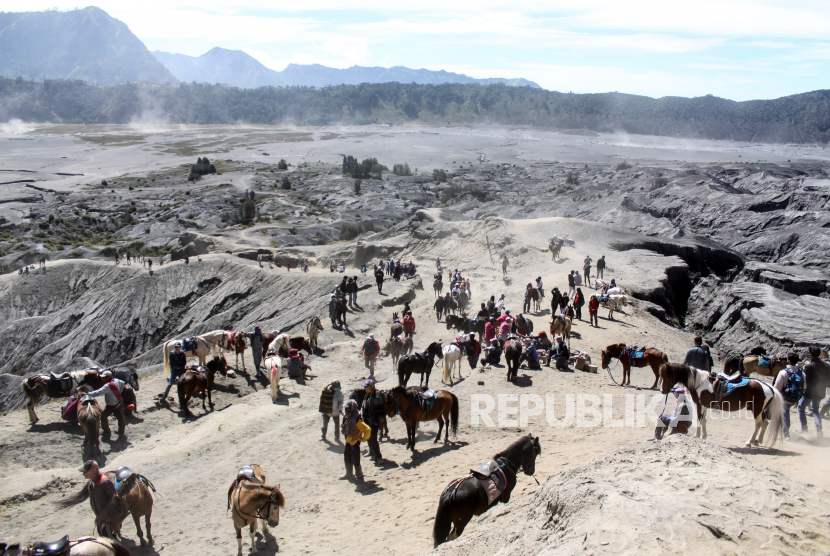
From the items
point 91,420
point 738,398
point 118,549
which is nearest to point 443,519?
point 118,549

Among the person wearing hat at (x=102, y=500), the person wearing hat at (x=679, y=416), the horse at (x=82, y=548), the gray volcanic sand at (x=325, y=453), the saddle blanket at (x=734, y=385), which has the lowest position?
the gray volcanic sand at (x=325, y=453)

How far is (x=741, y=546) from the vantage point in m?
4.86

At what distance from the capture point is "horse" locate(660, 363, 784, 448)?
8.36m

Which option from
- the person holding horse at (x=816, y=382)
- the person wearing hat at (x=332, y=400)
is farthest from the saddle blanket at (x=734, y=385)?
the person wearing hat at (x=332, y=400)

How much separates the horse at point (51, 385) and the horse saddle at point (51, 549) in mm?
7039

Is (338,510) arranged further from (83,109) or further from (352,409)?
(83,109)

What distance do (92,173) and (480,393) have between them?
107 meters

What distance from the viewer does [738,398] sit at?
868cm

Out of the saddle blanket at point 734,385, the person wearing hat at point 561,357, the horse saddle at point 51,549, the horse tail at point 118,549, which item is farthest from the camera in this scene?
the person wearing hat at point 561,357

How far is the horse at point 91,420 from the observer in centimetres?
982

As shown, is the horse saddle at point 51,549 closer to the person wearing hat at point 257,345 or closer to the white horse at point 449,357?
the white horse at point 449,357

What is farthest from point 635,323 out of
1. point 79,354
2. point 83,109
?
point 83,109

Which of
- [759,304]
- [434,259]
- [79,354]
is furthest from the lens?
[434,259]

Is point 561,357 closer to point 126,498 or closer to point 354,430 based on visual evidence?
point 354,430
